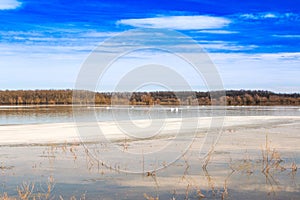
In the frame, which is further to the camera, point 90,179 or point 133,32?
point 133,32

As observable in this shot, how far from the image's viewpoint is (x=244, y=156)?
13242mm

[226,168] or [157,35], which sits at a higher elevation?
[157,35]

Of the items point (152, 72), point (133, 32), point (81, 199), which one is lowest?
point (81, 199)

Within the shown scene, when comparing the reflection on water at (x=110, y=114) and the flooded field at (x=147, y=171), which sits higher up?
the reflection on water at (x=110, y=114)

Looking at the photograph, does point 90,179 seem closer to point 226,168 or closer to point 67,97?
point 226,168

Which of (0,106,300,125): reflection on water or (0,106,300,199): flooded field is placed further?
(0,106,300,125): reflection on water

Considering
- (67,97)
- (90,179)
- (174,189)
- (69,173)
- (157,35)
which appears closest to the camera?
(174,189)

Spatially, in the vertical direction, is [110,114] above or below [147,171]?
above

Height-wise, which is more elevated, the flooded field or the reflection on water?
the reflection on water

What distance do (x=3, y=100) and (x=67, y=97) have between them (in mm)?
15071

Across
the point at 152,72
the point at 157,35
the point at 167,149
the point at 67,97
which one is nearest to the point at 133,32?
the point at 157,35

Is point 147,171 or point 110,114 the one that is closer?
point 147,171

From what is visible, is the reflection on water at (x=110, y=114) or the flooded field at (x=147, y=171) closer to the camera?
the flooded field at (x=147, y=171)

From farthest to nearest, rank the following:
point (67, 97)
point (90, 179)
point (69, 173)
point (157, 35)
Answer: point (67, 97), point (157, 35), point (69, 173), point (90, 179)
